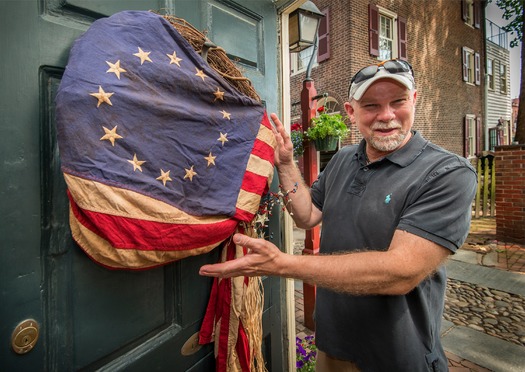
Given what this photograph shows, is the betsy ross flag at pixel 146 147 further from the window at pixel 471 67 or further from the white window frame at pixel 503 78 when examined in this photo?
the white window frame at pixel 503 78

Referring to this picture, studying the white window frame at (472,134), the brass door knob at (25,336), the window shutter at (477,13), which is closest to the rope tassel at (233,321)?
the brass door knob at (25,336)

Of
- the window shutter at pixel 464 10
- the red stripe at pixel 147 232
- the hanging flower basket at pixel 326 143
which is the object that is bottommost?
the red stripe at pixel 147 232

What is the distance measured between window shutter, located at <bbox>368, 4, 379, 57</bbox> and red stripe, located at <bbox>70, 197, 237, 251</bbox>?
34.1 feet

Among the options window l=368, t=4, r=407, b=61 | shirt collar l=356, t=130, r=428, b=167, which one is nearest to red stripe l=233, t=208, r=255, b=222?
shirt collar l=356, t=130, r=428, b=167

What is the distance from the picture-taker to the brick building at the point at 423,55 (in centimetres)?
949

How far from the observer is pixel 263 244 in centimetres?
108

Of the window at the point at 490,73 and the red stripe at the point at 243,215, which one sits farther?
the window at the point at 490,73

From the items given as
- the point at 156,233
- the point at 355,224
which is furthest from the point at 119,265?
the point at 355,224

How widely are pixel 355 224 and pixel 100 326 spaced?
1.19 m

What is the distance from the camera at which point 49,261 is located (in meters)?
0.93

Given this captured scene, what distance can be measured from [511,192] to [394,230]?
6.36m

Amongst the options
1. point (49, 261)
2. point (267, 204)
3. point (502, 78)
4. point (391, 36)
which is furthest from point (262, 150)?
point (502, 78)

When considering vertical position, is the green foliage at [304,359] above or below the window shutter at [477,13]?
below

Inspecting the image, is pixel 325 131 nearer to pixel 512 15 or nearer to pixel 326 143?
pixel 326 143
